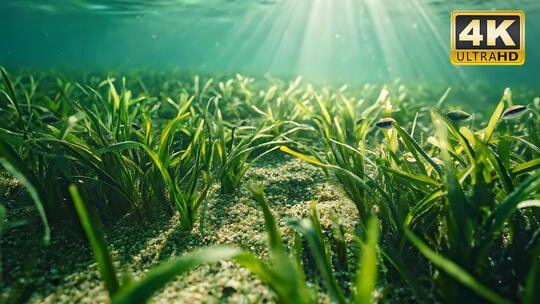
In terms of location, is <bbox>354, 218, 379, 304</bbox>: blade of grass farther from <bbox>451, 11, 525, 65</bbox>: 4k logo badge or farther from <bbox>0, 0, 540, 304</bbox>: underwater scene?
<bbox>451, 11, 525, 65</bbox>: 4k logo badge

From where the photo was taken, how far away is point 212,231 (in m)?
1.72

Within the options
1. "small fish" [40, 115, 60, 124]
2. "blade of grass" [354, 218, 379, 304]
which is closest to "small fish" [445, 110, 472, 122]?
"blade of grass" [354, 218, 379, 304]

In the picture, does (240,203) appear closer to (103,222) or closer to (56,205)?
(103,222)

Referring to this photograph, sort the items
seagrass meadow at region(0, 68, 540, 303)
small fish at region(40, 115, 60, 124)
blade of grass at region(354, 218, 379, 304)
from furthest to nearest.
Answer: small fish at region(40, 115, 60, 124), seagrass meadow at region(0, 68, 540, 303), blade of grass at region(354, 218, 379, 304)

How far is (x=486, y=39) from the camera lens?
296 cm

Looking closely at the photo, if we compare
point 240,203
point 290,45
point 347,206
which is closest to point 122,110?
point 240,203

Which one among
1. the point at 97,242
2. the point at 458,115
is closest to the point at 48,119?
the point at 97,242

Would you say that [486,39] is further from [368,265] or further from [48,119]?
[48,119]

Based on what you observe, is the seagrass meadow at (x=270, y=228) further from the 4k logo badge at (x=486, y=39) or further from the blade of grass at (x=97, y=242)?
the 4k logo badge at (x=486, y=39)

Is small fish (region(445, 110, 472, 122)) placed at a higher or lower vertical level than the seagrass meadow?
higher

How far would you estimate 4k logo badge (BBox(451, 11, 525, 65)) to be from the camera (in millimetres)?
2883

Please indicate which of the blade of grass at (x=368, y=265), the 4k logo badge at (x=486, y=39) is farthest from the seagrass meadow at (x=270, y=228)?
the 4k logo badge at (x=486, y=39)

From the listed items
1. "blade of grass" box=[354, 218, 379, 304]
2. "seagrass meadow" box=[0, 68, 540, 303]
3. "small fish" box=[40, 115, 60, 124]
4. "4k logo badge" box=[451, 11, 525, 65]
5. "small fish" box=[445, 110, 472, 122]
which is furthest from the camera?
"4k logo badge" box=[451, 11, 525, 65]

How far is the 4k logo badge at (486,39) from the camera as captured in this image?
2.88m
